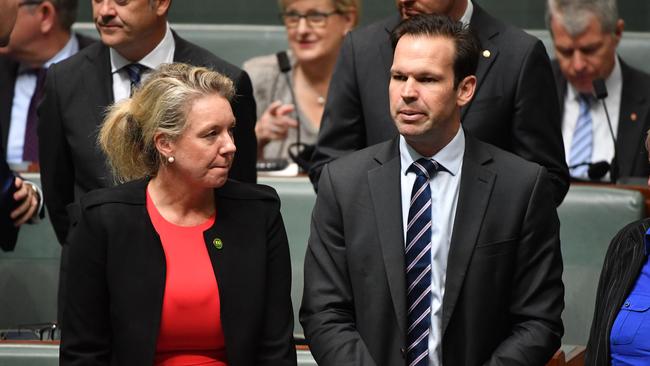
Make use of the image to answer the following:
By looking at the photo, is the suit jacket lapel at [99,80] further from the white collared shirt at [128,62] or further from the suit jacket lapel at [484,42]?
the suit jacket lapel at [484,42]

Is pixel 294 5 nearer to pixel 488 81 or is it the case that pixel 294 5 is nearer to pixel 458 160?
pixel 488 81

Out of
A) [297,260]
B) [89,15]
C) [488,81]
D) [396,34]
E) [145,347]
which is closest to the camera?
[145,347]

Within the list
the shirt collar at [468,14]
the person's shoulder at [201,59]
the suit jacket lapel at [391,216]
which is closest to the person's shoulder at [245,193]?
the suit jacket lapel at [391,216]

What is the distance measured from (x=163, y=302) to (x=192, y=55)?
44.1 inches

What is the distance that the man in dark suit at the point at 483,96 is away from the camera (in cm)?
375

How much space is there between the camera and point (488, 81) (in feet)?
12.3

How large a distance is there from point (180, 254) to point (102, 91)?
3.11 ft

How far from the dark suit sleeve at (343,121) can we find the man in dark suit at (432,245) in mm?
432

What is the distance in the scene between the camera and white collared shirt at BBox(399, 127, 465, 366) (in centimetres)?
326

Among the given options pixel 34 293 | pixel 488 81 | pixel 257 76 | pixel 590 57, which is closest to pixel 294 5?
pixel 257 76

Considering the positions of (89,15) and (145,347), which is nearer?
(145,347)

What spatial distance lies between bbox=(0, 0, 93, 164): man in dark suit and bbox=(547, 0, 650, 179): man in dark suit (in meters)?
1.93

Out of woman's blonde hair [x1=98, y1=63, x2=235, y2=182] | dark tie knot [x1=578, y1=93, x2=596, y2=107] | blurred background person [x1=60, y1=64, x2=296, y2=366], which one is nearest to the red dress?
blurred background person [x1=60, y1=64, x2=296, y2=366]

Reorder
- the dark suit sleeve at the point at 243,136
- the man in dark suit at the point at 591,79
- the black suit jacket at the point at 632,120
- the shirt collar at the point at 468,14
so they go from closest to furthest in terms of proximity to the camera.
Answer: the shirt collar at the point at 468,14 < the dark suit sleeve at the point at 243,136 < the black suit jacket at the point at 632,120 < the man in dark suit at the point at 591,79
